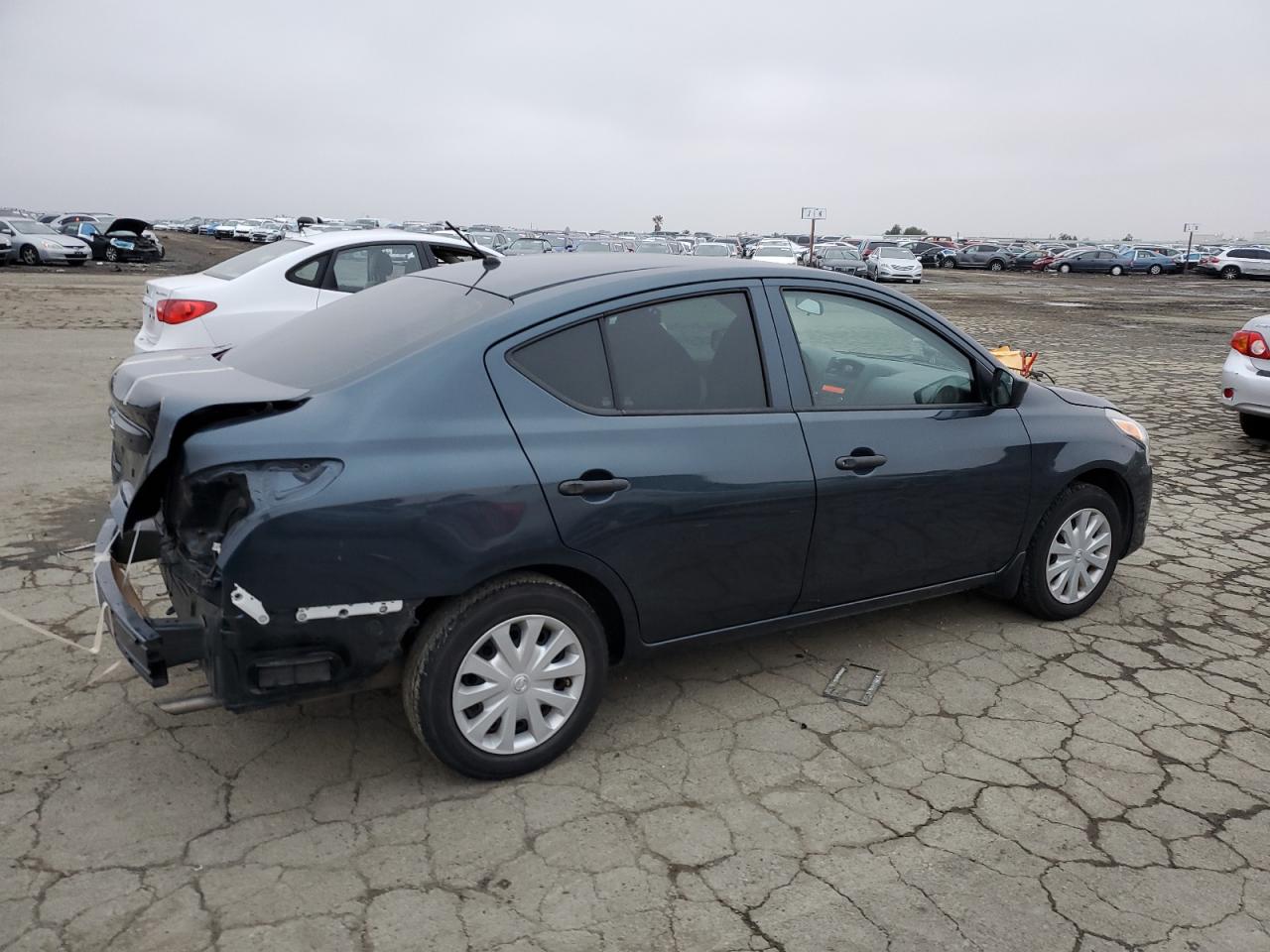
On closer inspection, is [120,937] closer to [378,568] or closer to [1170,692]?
[378,568]

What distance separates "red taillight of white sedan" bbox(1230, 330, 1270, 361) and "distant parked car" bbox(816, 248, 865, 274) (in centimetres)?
2408

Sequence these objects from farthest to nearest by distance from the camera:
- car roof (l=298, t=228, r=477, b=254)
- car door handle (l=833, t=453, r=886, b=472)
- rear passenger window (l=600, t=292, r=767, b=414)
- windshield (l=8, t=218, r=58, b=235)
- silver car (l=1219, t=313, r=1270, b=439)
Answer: windshield (l=8, t=218, r=58, b=235) → car roof (l=298, t=228, r=477, b=254) → silver car (l=1219, t=313, r=1270, b=439) → car door handle (l=833, t=453, r=886, b=472) → rear passenger window (l=600, t=292, r=767, b=414)

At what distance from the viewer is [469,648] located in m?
2.97

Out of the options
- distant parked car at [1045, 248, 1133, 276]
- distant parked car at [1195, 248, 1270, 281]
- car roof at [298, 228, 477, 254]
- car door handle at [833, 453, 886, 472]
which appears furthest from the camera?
distant parked car at [1045, 248, 1133, 276]

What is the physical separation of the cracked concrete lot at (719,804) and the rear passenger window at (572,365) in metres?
1.22

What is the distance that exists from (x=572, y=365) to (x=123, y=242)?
3532cm

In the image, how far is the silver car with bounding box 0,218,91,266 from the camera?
97.8 ft

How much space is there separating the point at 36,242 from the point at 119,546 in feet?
105

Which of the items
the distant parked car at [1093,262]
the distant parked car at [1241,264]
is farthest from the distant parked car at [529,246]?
the distant parked car at [1241,264]

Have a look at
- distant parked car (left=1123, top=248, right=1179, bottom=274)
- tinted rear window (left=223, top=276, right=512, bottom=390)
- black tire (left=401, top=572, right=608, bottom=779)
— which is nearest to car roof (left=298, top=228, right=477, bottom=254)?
tinted rear window (left=223, top=276, right=512, bottom=390)

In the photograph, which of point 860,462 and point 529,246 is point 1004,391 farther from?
point 529,246

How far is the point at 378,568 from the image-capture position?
111 inches

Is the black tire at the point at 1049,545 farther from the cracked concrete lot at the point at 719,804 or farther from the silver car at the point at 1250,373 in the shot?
the silver car at the point at 1250,373

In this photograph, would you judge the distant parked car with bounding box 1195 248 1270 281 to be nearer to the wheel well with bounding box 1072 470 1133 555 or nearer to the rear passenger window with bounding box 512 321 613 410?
the wheel well with bounding box 1072 470 1133 555
